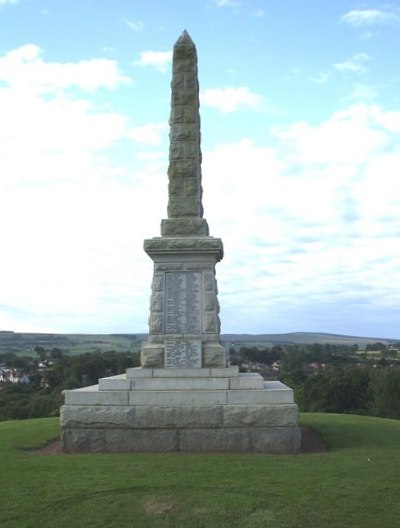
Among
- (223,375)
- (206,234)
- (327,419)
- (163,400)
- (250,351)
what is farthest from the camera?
(250,351)

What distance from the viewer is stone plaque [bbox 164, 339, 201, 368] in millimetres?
10386

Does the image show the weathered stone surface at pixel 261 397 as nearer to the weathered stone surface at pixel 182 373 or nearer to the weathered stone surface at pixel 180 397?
the weathered stone surface at pixel 180 397

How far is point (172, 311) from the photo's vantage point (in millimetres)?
10688

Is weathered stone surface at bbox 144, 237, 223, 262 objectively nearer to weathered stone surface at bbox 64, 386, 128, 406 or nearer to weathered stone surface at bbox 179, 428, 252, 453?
weathered stone surface at bbox 64, 386, 128, 406

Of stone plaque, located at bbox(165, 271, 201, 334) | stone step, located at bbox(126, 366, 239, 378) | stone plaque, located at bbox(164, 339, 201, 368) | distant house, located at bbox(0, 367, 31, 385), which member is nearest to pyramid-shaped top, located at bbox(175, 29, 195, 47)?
stone plaque, located at bbox(165, 271, 201, 334)

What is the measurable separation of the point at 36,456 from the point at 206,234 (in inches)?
188

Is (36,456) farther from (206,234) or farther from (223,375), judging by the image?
(206,234)

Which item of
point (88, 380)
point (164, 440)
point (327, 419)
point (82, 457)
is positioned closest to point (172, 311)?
point (164, 440)

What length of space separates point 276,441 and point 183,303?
2922 mm

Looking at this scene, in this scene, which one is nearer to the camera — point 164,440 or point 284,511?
point 284,511

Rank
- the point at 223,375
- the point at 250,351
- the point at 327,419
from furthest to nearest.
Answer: the point at 250,351, the point at 327,419, the point at 223,375

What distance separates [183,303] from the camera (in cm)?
1071

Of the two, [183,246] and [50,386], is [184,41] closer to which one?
[183,246]

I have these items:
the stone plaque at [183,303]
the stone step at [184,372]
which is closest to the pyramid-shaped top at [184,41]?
the stone plaque at [183,303]
